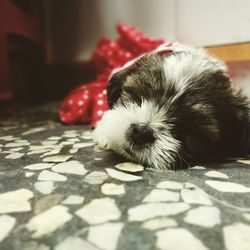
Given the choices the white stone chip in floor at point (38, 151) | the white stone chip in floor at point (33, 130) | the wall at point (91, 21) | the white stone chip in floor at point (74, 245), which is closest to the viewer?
the white stone chip in floor at point (74, 245)

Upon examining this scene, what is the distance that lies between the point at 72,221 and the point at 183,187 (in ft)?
1.07

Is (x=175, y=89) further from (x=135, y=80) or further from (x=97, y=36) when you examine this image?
(x=97, y=36)

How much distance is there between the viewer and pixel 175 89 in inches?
48.2

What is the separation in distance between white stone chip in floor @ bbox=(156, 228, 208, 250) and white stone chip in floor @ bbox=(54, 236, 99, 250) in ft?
0.41

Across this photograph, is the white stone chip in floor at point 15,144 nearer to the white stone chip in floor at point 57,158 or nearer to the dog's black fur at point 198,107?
the white stone chip in floor at point 57,158

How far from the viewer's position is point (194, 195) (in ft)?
3.19

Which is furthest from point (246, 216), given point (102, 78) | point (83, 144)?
point (102, 78)

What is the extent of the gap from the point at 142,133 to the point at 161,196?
27 centimetres

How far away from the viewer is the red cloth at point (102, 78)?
6.87ft

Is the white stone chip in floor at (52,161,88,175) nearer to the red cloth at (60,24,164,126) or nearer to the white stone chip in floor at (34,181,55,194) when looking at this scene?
the white stone chip in floor at (34,181,55,194)

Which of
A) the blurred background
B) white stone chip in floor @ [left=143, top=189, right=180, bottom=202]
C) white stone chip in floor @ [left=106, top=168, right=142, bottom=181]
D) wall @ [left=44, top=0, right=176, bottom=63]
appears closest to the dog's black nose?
white stone chip in floor @ [left=106, top=168, right=142, bottom=181]

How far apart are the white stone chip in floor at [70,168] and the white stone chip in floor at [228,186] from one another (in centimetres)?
36

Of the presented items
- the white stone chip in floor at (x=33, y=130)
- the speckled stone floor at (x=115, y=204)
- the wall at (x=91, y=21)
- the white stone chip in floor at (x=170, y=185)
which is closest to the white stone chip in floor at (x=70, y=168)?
the speckled stone floor at (x=115, y=204)

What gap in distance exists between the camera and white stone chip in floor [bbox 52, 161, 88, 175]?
1155 mm
